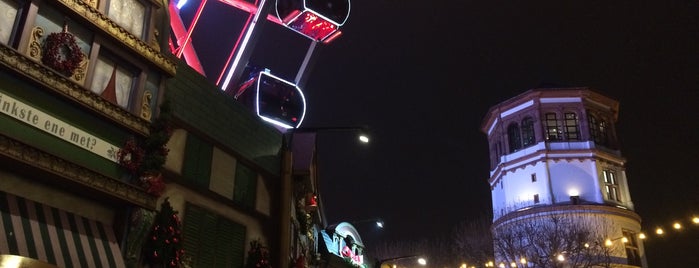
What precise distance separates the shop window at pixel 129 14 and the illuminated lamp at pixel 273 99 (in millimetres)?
5641

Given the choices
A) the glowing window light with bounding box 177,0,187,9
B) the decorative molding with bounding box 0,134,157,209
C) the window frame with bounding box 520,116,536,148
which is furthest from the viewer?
the window frame with bounding box 520,116,536,148

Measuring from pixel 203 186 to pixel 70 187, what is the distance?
348 cm

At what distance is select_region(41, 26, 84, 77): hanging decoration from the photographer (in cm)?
938

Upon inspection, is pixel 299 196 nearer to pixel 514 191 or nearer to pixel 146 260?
pixel 146 260

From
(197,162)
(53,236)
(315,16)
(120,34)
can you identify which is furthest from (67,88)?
(315,16)

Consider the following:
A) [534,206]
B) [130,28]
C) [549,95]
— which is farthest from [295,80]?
[549,95]

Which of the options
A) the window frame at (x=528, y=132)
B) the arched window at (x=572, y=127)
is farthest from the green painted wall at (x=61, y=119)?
the arched window at (x=572, y=127)

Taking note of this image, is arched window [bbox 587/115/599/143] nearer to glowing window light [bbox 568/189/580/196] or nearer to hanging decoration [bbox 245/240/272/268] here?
glowing window light [bbox 568/189/580/196]

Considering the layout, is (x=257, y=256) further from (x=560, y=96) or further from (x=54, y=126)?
Answer: (x=560, y=96)

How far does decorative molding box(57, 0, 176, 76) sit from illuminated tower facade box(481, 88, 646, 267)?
38.2 m

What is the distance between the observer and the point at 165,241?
10922 mm

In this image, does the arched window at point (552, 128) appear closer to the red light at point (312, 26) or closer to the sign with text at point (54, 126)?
the red light at point (312, 26)

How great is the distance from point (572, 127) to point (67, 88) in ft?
173

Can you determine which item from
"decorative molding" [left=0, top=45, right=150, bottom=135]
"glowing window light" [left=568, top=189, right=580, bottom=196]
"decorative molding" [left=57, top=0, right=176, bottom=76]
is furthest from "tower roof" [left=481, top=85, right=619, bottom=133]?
"decorative molding" [left=0, top=45, right=150, bottom=135]
